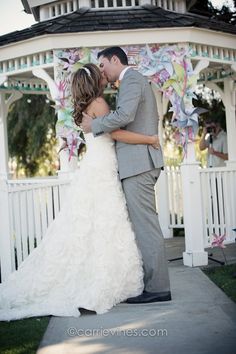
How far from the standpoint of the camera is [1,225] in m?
6.62

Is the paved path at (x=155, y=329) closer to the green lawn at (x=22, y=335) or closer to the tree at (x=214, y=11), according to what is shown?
the green lawn at (x=22, y=335)

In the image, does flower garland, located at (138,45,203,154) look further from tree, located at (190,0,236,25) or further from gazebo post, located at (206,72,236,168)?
tree, located at (190,0,236,25)

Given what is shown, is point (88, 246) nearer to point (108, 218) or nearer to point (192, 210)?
point (108, 218)

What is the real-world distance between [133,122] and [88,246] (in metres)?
1.20

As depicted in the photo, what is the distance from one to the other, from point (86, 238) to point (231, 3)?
8583mm

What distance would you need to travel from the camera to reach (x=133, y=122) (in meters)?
5.20

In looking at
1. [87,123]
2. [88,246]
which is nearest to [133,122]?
[87,123]

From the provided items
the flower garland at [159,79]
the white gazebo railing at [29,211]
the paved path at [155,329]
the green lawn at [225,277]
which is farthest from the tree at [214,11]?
the paved path at [155,329]

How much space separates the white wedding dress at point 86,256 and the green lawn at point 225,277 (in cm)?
99

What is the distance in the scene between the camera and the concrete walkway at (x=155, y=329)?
3791mm

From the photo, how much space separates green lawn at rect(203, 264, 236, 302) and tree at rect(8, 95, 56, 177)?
929 cm

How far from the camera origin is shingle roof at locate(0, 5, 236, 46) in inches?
286

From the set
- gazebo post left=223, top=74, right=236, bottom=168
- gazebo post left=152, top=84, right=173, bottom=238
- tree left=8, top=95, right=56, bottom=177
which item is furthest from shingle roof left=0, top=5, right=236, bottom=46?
tree left=8, top=95, right=56, bottom=177

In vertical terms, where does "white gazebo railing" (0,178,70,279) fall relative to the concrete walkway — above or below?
above
